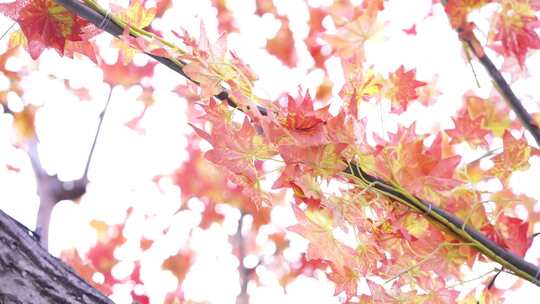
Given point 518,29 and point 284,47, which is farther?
point 284,47

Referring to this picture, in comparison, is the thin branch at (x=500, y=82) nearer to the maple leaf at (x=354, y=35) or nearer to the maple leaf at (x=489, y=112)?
the maple leaf at (x=489, y=112)

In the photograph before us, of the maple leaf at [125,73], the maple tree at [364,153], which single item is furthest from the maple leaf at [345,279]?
the maple leaf at [125,73]

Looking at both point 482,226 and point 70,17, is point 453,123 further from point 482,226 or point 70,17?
point 70,17

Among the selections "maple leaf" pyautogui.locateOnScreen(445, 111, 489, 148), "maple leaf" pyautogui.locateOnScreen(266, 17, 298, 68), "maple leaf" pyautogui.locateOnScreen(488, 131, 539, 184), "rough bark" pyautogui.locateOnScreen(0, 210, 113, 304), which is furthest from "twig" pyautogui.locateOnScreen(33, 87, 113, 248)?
"maple leaf" pyautogui.locateOnScreen(488, 131, 539, 184)

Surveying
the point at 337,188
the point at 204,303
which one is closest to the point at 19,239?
the point at 337,188

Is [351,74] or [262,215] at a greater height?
[351,74]

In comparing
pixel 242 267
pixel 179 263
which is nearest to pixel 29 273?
pixel 242 267

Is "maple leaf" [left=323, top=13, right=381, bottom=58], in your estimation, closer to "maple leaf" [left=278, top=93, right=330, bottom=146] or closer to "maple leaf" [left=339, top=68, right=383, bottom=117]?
"maple leaf" [left=339, top=68, right=383, bottom=117]

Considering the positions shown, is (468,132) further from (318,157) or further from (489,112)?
(318,157)
